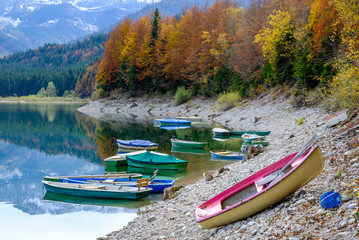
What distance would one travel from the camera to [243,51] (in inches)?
2256

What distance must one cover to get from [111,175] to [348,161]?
14755 millimetres

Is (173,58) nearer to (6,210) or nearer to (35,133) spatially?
(35,133)

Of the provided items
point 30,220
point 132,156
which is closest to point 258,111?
point 132,156

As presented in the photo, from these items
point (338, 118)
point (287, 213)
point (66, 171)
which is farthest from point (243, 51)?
point (287, 213)

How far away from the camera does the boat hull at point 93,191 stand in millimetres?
18511

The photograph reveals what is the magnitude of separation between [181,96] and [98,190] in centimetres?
5269

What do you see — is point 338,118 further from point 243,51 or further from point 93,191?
point 243,51

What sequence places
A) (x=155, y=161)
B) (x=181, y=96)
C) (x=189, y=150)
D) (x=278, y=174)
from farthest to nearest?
1. (x=181, y=96)
2. (x=189, y=150)
3. (x=155, y=161)
4. (x=278, y=174)

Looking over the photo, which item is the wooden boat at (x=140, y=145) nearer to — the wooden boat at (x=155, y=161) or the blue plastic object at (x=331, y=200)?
the wooden boat at (x=155, y=161)

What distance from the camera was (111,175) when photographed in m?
22.0

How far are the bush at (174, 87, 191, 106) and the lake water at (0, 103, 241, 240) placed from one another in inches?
732

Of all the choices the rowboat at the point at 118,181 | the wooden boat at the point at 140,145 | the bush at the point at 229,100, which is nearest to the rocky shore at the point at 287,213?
the rowboat at the point at 118,181

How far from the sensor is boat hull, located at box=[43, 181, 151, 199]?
1851cm

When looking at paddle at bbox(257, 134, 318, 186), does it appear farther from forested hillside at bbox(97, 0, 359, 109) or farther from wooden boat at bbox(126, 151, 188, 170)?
wooden boat at bbox(126, 151, 188, 170)
